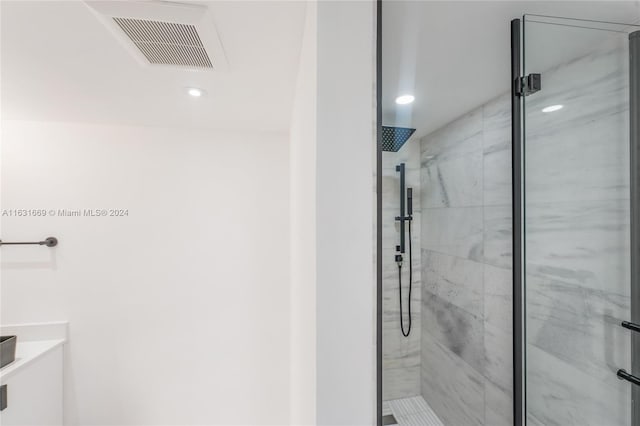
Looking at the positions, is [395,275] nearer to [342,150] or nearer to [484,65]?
[342,150]

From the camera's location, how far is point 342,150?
652mm

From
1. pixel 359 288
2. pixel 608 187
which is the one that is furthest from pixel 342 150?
pixel 608 187

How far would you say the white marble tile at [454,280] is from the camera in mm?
1040

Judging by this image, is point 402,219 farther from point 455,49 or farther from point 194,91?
point 194,91

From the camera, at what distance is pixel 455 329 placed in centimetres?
120

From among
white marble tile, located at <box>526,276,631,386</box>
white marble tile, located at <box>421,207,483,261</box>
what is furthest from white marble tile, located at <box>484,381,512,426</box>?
white marble tile, located at <box>421,207,483,261</box>

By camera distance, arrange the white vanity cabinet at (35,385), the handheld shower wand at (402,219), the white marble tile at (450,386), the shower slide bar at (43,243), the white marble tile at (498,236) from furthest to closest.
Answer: the shower slide bar at (43,243), the white vanity cabinet at (35,385), the white marble tile at (498,236), the white marble tile at (450,386), the handheld shower wand at (402,219)

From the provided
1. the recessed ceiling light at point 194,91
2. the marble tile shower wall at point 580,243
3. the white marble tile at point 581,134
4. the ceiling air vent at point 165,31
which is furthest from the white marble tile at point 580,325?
the recessed ceiling light at point 194,91

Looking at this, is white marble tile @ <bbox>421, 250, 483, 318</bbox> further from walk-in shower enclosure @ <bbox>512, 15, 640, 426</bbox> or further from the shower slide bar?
the shower slide bar

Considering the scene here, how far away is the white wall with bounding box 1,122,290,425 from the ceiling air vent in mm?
1036

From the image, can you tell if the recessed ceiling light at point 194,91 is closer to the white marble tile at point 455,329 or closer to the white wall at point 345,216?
the white wall at point 345,216

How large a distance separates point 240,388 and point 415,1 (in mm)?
2437

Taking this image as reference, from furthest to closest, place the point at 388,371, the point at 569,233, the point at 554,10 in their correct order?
the point at 569,233 < the point at 554,10 < the point at 388,371

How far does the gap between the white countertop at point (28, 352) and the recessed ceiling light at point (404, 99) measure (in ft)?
7.70
